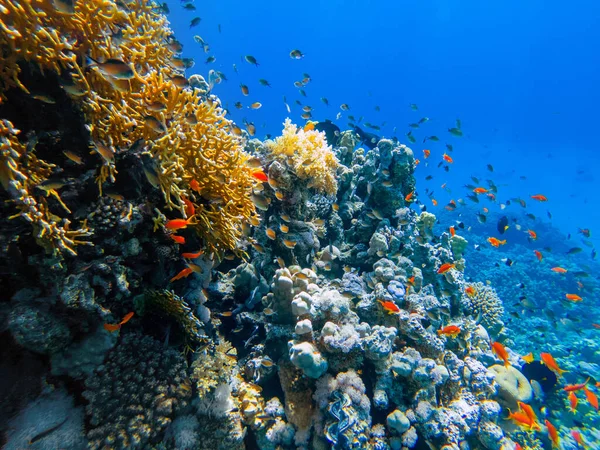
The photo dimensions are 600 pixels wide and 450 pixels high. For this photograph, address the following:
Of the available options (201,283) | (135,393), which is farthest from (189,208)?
(135,393)

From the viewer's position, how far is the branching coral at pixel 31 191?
89.3 inches

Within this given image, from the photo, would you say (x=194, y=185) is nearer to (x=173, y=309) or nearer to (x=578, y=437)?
(x=173, y=309)

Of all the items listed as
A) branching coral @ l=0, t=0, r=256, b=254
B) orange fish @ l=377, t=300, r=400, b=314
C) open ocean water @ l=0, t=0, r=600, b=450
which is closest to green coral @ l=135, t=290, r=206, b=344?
open ocean water @ l=0, t=0, r=600, b=450

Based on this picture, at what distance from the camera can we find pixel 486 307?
9609 mm

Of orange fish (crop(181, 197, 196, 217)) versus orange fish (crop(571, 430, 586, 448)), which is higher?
orange fish (crop(571, 430, 586, 448))

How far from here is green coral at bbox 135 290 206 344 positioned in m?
3.42

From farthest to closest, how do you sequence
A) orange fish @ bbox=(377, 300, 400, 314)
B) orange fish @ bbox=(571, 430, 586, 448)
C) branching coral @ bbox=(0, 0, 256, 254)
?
1. orange fish @ bbox=(571, 430, 586, 448)
2. orange fish @ bbox=(377, 300, 400, 314)
3. branching coral @ bbox=(0, 0, 256, 254)

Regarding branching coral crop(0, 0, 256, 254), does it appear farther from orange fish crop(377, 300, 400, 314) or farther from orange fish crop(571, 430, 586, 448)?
orange fish crop(571, 430, 586, 448)

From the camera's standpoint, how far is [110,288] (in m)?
2.90

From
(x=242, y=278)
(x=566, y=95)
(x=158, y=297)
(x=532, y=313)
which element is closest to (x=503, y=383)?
(x=242, y=278)

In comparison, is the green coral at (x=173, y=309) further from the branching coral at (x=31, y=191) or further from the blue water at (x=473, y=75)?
the blue water at (x=473, y=75)

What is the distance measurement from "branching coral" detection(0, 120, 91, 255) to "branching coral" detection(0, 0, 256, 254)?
0.50m

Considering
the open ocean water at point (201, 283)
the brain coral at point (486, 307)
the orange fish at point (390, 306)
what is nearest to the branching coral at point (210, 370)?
the open ocean water at point (201, 283)

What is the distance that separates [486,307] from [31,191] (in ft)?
38.2
